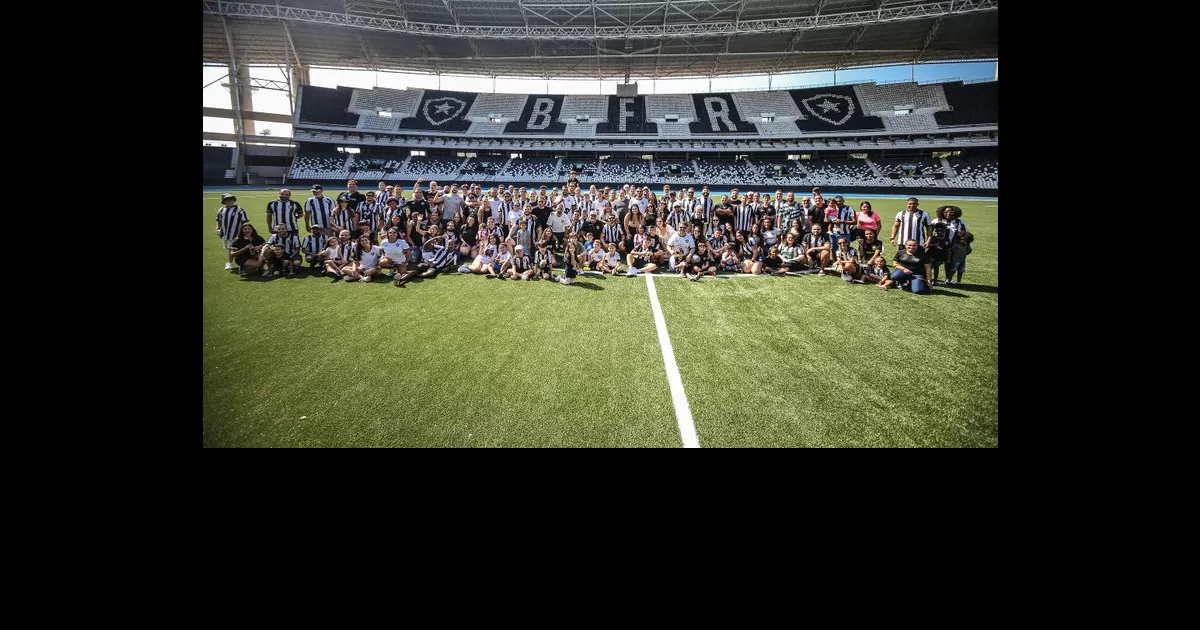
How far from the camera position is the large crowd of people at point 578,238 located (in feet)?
19.0

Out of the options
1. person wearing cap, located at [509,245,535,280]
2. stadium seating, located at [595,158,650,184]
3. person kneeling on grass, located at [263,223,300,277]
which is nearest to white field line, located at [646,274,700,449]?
person wearing cap, located at [509,245,535,280]

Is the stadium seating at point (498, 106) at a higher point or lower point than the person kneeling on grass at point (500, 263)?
higher

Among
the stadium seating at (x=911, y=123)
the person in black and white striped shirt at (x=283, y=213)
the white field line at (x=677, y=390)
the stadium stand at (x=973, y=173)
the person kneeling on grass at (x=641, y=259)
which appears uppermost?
the stadium seating at (x=911, y=123)

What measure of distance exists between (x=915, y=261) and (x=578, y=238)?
4891mm

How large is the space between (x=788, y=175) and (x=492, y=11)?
23.1 m

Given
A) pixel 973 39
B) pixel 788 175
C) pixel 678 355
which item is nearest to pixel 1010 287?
pixel 678 355

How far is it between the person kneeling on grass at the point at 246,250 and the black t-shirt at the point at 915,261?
9220 millimetres

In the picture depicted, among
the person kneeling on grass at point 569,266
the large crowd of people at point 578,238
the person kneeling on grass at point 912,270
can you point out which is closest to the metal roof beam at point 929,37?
the large crowd of people at point 578,238

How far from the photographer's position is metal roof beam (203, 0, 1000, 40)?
21750 millimetres

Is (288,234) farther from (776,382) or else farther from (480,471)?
(776,382)

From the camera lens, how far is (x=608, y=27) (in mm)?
25344

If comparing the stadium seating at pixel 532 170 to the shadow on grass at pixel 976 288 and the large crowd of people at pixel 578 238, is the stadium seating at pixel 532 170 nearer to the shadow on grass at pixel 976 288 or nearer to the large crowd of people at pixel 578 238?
the large crowd of people at pixel 578 238

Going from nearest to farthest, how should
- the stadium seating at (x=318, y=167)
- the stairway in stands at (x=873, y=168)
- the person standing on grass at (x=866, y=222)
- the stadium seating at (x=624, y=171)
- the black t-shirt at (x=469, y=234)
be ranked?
the person standing on grass at (x=866, y=222) < the black t-shirt at (x=469, y=234) < the stairway in stands at (x=873, y=168) < the stadium seating at (x=318, y=167) < the stadium seating at (x=624, y=171)
